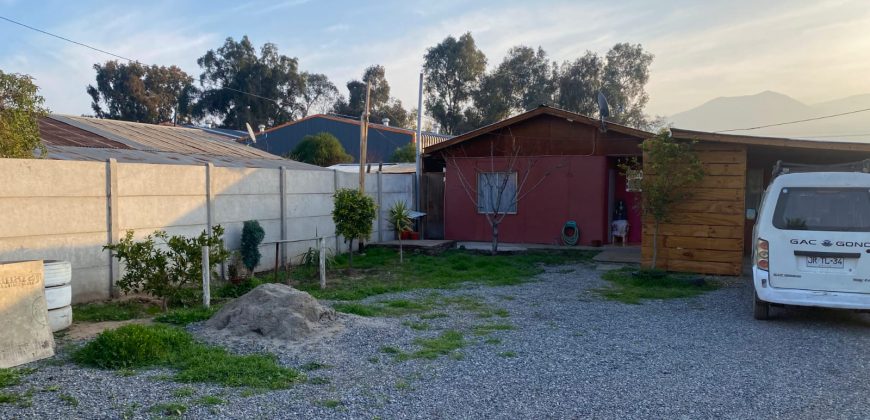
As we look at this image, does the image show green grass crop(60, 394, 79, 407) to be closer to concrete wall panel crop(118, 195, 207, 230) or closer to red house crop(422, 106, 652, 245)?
concrete wall panel crop(118, 195, 207, 230)

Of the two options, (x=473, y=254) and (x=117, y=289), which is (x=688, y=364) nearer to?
(x=117, y=289)

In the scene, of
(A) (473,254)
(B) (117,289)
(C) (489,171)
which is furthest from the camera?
(C) (489,171)

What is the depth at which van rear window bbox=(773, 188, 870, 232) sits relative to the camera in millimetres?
7359

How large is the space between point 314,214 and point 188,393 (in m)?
9.07

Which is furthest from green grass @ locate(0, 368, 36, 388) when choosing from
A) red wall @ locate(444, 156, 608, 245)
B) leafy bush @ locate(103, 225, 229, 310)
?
red wall @ locate(444, 156, 608, 245)

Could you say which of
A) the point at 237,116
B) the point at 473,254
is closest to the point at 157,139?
the point at 473,254

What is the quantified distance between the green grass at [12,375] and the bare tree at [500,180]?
39.2ft

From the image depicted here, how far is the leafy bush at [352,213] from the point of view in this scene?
12070mm

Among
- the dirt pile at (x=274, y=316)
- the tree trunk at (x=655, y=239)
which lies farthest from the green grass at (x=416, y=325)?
the tree trunk at (x=655, y=239)

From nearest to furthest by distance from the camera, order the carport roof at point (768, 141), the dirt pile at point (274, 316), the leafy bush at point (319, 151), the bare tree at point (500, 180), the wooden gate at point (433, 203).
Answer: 1. the dirt pile at point (274, 316)
2. the carport roof at point (768, 141)
3. the bare tree at point (500, 180)
4. the wooden gate at point (433, 203)
5. the leafy bush at point (319, 151)

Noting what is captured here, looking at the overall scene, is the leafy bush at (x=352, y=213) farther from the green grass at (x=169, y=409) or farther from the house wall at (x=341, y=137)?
the house wall at (x=341, y=137)

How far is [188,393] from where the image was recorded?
4.86 metres

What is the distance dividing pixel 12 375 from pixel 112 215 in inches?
162

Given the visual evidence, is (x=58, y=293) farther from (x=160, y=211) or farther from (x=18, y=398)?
(x=160, y=211)
